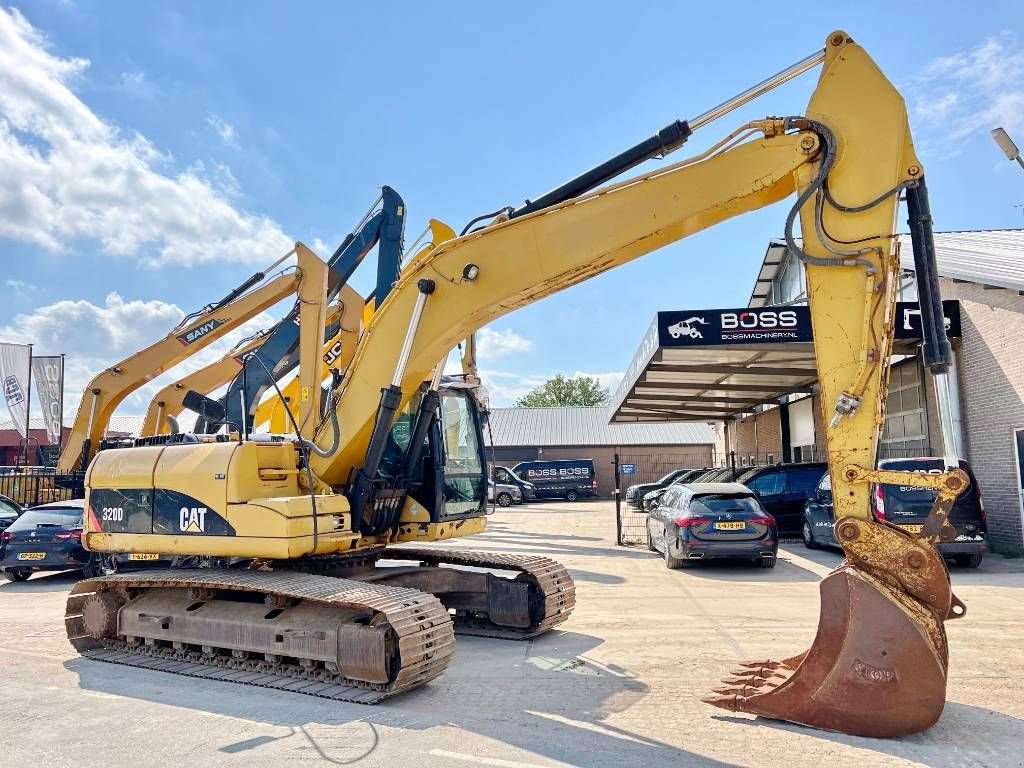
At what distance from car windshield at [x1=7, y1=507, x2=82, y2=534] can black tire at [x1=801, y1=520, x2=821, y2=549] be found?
13.2 m

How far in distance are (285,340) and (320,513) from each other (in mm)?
3089

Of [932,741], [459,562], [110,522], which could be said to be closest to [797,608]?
[459,562]

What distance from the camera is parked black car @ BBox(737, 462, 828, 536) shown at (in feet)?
56.4

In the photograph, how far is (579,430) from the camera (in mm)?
45625

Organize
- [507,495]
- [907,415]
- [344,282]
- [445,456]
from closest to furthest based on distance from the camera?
1. [445,456]
2. [344,282]
3. [907,415]
4. [507,495]

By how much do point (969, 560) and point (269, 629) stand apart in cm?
1107

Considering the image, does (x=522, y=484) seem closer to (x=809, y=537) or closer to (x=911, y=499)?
(x=809, y=537)

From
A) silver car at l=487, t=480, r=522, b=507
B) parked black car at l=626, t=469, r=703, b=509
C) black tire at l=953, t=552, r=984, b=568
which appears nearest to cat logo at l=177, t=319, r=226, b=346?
black tire at l=953, t=552, r=984, b=568

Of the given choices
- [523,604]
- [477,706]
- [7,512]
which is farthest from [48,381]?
[477,706]

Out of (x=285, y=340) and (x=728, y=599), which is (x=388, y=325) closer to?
(x=285, y=340)

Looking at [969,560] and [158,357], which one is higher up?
[158,357]

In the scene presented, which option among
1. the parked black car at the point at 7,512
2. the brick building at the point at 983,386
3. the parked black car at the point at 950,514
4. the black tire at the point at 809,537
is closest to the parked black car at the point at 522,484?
the brick building at the point at 983,386

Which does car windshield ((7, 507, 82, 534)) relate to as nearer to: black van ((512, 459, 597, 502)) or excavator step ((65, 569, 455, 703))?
excavator step ((65, 569, 455, 703))

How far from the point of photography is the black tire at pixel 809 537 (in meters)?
15.7
